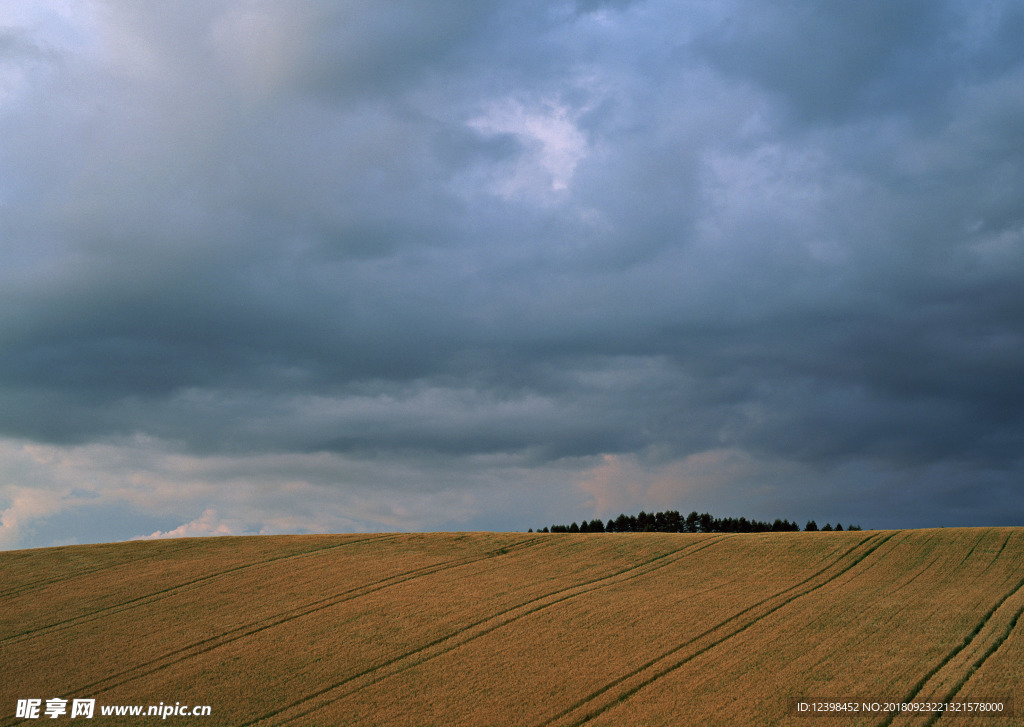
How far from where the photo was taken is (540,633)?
101 feet

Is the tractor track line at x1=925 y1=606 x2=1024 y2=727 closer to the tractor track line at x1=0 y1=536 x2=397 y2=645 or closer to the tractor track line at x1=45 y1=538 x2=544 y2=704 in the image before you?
the tractor track line at x1=45 y1=538 x2=544 y2=704

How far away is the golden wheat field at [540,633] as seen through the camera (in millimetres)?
23219

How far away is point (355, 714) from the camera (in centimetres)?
2345

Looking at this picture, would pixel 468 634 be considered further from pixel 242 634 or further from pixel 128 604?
pixel 128 604

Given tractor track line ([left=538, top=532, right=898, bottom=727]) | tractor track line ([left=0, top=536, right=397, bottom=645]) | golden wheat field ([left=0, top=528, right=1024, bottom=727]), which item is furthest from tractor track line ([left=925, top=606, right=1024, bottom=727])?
Answer: tractor track line ([left=0, top=536, right=397, bottom=645])

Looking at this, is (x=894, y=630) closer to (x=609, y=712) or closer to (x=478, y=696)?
(x=609, y=712)

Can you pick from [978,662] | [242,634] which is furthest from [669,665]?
[242,634]

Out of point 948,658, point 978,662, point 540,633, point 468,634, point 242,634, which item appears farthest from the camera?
point 242,634

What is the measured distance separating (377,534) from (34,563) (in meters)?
23.6

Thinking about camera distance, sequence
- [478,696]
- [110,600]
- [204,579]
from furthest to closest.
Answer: [204,579] → [110,600] → [478,696]

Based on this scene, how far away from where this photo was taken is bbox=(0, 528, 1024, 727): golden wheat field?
76.2 feet

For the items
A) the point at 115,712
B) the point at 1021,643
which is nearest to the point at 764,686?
the point at 1021,643

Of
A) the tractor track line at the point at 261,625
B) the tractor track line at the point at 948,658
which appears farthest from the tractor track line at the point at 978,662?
the tractor track line at the point at 261,625

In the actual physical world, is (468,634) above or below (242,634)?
above
